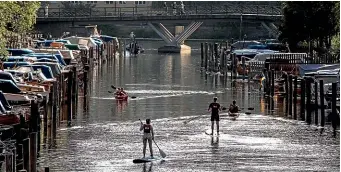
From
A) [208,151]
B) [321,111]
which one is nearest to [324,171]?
[208,151]

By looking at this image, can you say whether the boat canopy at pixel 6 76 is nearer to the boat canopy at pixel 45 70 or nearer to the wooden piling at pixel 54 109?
the wooden piling at pixel 54 109

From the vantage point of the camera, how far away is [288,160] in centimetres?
5606

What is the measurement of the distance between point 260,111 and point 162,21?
91345 millimetres

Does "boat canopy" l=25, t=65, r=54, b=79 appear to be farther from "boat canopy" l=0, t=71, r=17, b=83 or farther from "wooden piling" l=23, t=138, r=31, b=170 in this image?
"wooden piling" l=23, t=138, r=31, b=170

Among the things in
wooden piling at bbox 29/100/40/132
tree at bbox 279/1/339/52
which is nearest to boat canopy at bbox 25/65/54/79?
wooden piling at bbox 29/100/40/132

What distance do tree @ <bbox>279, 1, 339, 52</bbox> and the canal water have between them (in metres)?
16.9

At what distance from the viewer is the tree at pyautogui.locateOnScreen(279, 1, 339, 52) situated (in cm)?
11269

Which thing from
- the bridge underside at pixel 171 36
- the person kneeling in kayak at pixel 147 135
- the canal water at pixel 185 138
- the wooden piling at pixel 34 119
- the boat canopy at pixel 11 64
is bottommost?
the canal water at pixel 185 138

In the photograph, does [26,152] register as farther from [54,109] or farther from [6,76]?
[6,76]

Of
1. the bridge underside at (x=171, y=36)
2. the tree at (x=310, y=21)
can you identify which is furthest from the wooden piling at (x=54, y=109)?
the bridge underside at (x=171, y=36)

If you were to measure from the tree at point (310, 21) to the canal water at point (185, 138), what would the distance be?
55.4ft

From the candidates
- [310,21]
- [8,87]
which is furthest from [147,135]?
[310,21]

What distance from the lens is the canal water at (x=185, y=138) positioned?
54.7 m

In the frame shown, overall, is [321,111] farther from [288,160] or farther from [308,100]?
[288,160]
